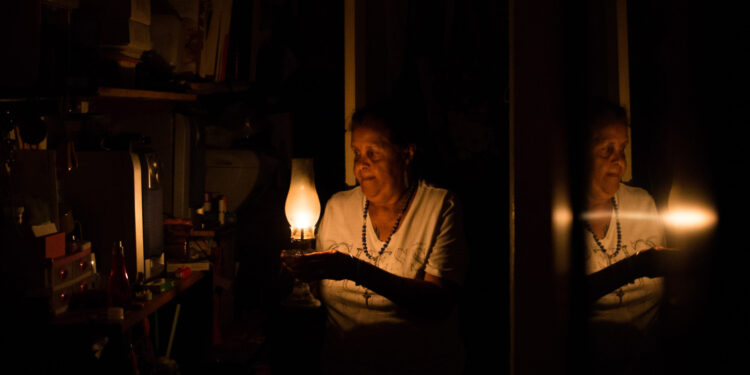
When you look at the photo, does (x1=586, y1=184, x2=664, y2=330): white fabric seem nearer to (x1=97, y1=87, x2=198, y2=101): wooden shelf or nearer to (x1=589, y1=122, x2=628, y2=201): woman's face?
(x1=589, y1=122, x2=628, y2=201): woman's face

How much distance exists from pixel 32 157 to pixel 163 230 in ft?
3.12

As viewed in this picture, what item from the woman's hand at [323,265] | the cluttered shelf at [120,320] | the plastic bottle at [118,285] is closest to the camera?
the woman's hand at [323,265]

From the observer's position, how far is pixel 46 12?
270 centimetres

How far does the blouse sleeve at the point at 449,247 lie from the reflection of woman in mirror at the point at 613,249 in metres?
1.09

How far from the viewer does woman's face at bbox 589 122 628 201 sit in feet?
2.47

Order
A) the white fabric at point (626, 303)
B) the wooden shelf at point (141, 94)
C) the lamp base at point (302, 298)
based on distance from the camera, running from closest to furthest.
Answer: the white fabric at point (626, 303) < the lamp base at point (302, 298) < the wooden shelf at point (141, 94)

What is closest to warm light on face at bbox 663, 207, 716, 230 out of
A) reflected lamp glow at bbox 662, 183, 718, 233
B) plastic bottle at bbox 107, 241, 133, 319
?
reflected lamp glow at bbox 662, 183, 718, 233

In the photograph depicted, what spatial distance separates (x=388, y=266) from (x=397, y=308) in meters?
0.15

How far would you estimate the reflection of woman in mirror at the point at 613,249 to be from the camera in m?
0.74

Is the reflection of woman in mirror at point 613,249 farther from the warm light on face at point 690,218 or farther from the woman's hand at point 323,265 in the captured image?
the woman's hand at point 323,265

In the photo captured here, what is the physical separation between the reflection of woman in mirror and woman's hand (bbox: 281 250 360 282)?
1114mm

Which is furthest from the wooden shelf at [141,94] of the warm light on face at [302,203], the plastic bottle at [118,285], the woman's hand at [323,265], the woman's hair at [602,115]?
the woman's hair at [602,115]

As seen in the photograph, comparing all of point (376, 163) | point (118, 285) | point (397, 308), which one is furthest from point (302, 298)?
point (118, 285)

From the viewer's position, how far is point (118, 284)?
8.55 feet
